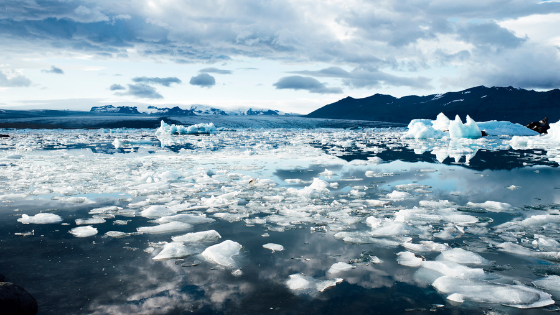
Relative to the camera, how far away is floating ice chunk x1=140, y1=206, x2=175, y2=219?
16.0 ft

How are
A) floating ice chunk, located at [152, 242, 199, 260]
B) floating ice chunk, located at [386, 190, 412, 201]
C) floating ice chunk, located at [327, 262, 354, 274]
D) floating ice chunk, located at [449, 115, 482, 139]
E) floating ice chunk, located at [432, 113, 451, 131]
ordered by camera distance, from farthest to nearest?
A: 1. floating ice chunk, located at [432, 113, 451, 131]
2. floating ice chunk, located at [449, 115, 482, 139]
3. floating ice chunk, located at [386, 190, 412, 201]
4. floating ice chunk, located at [152, 242, 199, 260]
5. floating ice chunk, located at [327, 262, 354, 274]

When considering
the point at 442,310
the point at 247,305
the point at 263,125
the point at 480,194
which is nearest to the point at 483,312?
the point at 442,310

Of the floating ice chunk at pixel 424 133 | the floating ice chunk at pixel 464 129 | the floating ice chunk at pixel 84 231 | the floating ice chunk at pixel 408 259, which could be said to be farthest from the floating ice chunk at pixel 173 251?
the floating ice chunk at pixel 424 133

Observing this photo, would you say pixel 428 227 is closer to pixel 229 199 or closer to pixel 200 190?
pixel 229 199

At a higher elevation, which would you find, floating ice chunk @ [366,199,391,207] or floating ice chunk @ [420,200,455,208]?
floating ice chunk @ [420,200,455,208]

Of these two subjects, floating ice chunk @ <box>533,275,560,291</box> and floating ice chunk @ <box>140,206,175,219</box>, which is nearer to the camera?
floating ice chunk @ <box>533,275,560,291</box>

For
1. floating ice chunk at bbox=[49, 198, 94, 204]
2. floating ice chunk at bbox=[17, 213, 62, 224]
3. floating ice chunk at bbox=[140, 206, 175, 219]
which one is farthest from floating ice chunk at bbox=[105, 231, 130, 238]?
floating ice chunk at bbox=[49, 198, 94, 204]

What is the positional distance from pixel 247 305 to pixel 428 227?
270 centimetres

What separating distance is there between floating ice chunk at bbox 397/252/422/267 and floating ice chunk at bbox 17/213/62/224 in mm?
4213

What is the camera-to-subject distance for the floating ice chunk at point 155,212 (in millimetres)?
4881

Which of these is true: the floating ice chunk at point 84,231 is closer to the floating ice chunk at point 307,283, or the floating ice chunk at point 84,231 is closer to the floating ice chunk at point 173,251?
the floating ice chunk at point 173,251

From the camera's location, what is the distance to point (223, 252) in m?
3.41

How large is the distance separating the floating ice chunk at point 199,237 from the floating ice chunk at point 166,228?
1.00ft

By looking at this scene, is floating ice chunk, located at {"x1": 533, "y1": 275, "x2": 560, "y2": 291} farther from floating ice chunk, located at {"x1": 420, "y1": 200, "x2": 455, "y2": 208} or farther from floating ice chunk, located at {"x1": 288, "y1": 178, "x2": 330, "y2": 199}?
floating ice chunk, located at {"x1": 288, "y1": 178, "x2": 330, "y2": 199}
